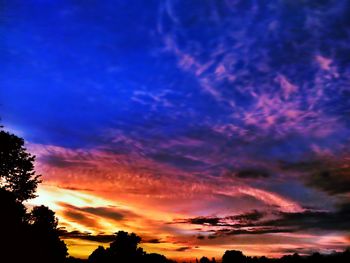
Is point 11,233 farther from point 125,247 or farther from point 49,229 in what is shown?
point 125,247

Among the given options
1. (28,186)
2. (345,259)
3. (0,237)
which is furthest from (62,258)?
(345,259)

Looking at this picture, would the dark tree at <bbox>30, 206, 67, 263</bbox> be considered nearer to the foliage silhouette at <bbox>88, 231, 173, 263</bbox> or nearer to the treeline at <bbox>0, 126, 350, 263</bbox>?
the treeline at <bbox>0, 126, 350, 263</bbox>

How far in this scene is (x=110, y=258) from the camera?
116688mm

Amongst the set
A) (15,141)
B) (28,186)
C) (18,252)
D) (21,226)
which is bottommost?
(18,252)

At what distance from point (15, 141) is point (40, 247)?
48.3ft

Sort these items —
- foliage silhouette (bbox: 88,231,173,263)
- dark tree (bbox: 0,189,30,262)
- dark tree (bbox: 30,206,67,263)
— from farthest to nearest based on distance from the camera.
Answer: foliage silhouette (bbox: 88,231,173,263)
dark tree (bbox: 30,206,67,263)
dark tree (bbox: 0,189,30,262)

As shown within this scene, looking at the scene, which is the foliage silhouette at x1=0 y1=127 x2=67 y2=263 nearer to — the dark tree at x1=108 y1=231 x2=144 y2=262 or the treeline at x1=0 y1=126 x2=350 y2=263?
the treeline at x1=0 y1=126 x2=350 y2=263

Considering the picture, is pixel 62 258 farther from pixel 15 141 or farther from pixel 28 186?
pixel 15 141

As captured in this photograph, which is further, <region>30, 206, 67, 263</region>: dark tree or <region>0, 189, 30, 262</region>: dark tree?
<region>30, 206, 67, 263</region>: dark tree

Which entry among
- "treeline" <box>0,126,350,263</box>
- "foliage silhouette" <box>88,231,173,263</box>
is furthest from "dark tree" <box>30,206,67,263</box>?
"foliage silhouette" <box>88,231,173,263</box>

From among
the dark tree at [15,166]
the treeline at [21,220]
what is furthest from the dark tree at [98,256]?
the dark tree at [15,166]

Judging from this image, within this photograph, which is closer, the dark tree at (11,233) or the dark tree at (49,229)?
the dark tree at (11,233)

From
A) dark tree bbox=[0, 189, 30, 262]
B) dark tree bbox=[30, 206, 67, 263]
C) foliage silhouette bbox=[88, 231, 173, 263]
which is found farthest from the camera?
foliage silhouette bbox=[88, 231, 173, 263]

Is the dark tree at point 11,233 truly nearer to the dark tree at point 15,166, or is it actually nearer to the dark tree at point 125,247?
the dark tree at point 15,166
